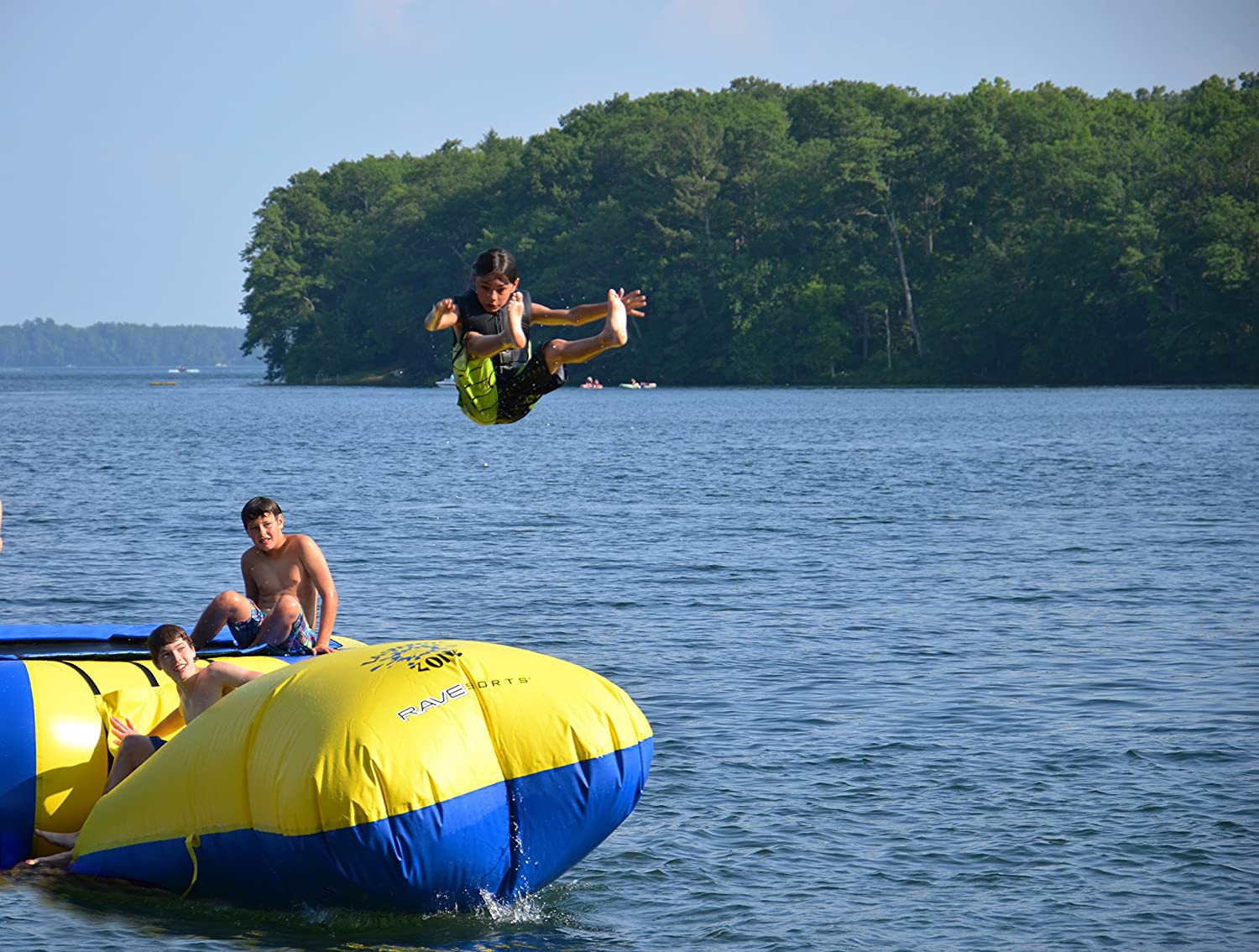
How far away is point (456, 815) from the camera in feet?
27.4

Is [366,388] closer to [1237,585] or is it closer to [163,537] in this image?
[163,537]

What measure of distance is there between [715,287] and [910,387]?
15.5 m

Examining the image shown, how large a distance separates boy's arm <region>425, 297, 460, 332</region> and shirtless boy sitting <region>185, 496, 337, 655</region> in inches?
96.0

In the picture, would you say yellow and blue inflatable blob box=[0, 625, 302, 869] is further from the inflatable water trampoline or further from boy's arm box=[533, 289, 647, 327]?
boy's arm box=[533, 289, 647, 327]

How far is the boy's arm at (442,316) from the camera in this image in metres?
8.59

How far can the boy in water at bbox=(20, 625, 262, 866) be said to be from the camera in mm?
9703

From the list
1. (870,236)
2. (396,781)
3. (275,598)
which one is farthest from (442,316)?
(870,236)

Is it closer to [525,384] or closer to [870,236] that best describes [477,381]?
[525,384]

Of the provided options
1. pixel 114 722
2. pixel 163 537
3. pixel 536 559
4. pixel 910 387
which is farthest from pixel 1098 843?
pixel 910 387

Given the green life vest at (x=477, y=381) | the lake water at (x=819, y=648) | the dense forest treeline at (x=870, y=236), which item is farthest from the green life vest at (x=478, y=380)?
the dense forest treeline at (x=870, y=236)

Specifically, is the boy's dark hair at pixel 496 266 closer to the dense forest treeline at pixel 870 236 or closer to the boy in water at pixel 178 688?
the boy in water at pixel 178 688

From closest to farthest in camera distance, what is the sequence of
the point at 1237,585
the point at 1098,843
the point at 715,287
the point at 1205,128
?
the point at 1098,843 < the point at 1237,585 < the point at 1205,128 < the point at 715,287

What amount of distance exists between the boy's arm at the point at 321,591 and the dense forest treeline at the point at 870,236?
248 ft

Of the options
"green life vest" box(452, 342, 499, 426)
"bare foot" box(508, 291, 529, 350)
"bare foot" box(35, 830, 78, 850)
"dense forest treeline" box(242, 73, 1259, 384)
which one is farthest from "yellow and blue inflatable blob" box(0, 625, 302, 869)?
"dense forest treeline" box(242, 73, 1259, 384)
